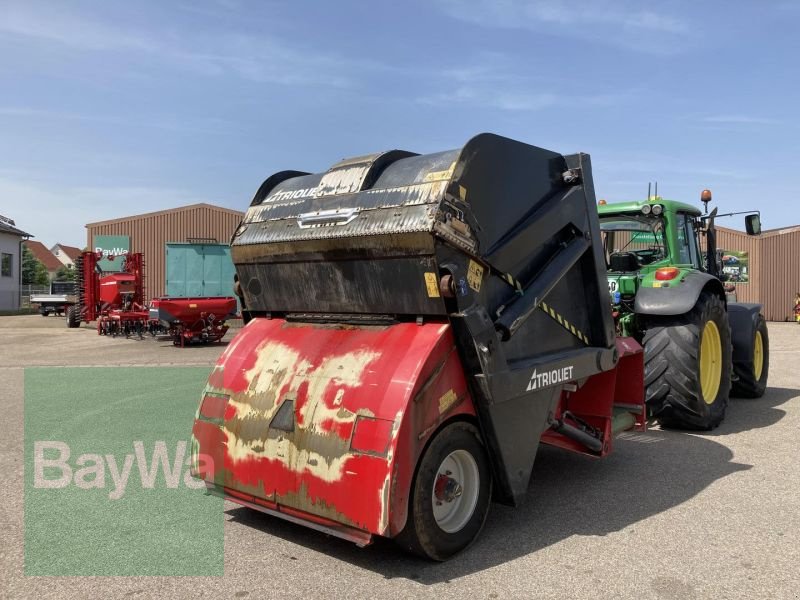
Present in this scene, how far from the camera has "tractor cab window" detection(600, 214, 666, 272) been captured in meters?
7.21

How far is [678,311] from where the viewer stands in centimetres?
625

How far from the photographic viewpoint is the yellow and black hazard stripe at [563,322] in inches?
171

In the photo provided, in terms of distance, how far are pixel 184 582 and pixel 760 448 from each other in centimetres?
515

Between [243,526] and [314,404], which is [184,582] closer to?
[243,526]

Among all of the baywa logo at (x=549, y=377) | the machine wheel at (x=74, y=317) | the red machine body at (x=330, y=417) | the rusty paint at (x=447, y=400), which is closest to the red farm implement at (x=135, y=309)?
the machine wheel at (x=74, y=317)

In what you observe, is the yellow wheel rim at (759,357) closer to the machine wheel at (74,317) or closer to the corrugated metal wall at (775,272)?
the machine wheel at (74,317)

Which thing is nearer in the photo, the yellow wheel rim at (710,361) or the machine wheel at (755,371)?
the yellow wheel rim at (710,361)

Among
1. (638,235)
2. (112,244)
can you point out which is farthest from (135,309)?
(638,235)

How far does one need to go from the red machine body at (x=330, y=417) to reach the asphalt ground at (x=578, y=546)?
264 mm

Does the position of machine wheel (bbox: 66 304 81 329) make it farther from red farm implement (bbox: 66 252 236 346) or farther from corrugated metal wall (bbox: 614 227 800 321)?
corrugated metal wall (bbox: 614 227 800 321)

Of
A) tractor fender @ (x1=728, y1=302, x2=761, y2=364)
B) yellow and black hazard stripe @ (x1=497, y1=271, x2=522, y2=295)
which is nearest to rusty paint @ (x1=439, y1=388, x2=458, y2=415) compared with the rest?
yellow and black hazard stripe @ (x1=497, y1=271, x2=522, y2=295)

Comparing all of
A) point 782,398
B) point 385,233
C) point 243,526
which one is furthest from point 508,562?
point 782,398

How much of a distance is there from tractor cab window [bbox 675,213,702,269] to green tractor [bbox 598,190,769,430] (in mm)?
12

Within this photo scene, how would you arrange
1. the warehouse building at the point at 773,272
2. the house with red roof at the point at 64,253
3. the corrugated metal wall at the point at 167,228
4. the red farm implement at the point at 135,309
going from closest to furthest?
1. the red farm implement at the point at 135,309
2. the corrugated metal wall at the point at 167,228
3. the warehouse building at the point at 773,272
4. the house with red roof at the point at 64,253
